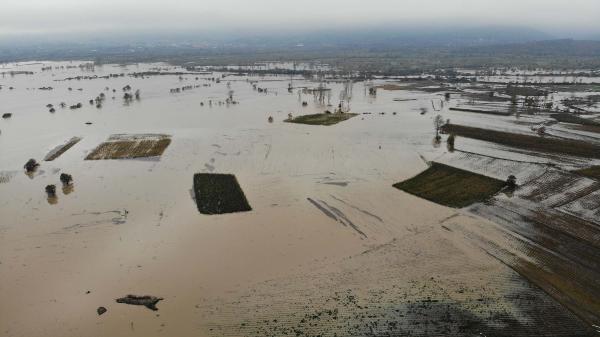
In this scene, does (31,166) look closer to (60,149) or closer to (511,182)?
(60,149)

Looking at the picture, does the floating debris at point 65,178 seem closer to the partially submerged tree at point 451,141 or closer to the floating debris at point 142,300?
the floating debris at point 142,300

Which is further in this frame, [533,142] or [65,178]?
[533,142]

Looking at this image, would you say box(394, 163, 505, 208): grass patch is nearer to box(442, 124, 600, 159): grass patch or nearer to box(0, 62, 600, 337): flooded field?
box(0, 62, 600, 337): flooded field

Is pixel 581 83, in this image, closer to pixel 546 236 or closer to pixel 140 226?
pixel 546 236

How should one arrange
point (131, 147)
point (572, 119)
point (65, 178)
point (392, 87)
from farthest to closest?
point (392, 87) < point (572, 119) < point (131, 147) < point (65, 178)

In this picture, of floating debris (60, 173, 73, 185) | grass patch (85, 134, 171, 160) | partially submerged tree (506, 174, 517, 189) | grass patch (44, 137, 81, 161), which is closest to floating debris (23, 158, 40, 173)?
grass patch (44, 137, 81, 161)

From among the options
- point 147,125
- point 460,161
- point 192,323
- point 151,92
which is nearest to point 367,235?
point 192,323

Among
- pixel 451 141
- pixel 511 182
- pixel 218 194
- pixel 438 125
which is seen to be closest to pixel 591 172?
pixel 511 182

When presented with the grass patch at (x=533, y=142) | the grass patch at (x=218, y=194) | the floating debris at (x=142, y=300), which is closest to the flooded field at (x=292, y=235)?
the floating debris at (x=142, y=300)
